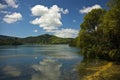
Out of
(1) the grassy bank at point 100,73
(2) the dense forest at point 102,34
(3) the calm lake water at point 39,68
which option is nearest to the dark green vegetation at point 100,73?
(1) the grassy bank at point 100,73

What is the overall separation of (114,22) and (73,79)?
1548 cm

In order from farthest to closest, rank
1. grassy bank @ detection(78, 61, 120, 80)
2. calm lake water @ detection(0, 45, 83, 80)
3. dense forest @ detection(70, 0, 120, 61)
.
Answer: dense forest @ detection(70, 0, 120, 61)
calm lake water @ detection(0, 45, 83, 80)
grassy bank @ detection(78, 61, 120, 80)

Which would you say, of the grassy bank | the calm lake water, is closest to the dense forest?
the calm lake water

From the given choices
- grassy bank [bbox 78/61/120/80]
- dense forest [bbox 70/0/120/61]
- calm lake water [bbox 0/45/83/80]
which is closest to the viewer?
grassy bank [bbox 78/61/120/80]

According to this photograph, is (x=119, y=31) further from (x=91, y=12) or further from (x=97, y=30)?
(x=91, y=12)

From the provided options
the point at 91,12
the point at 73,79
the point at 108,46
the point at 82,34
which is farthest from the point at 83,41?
the point at 73,79

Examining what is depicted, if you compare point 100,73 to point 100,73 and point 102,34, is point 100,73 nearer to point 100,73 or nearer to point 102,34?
point 100,73

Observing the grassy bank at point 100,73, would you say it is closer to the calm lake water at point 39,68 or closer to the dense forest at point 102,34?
the calm lake water at point 39,68

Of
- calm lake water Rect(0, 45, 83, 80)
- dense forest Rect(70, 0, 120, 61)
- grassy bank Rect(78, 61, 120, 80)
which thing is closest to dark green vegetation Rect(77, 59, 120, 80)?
grassy bank Rect(78, 61, 120, 80)

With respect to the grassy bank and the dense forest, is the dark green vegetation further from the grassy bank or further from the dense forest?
the dense forest

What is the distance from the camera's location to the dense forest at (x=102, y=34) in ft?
122

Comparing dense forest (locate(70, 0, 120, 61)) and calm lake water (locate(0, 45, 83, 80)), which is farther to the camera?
dense forest (locate(70, 0, 120, 61))

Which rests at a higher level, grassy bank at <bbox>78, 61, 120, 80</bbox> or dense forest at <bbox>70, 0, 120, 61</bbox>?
dense forest at <bbox>70, 0, 120, 61</bbox>

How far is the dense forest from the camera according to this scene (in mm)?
37312
